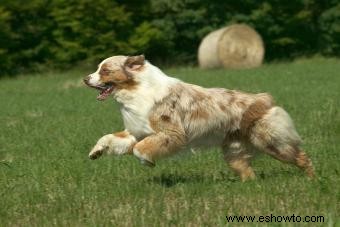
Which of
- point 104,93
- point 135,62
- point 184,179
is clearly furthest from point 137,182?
point 135,62

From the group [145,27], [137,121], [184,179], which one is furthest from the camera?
[145,27]

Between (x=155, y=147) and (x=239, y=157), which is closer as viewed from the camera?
(x=155, y=147)

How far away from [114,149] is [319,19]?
29.7 m

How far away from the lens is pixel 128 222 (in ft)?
19.5

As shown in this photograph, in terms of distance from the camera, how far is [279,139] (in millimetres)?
8008

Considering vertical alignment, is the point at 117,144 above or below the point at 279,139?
above

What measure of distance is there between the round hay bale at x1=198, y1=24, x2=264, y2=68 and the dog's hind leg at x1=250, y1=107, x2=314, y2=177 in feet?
70.0

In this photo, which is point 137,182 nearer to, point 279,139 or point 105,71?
point 105,71

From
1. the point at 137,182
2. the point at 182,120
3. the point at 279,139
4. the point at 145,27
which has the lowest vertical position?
the point at 145,27

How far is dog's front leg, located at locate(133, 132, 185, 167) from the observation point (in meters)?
7.50

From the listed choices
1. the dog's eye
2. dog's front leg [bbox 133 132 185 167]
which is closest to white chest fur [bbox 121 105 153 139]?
dog's front leg [bbox 133 132 185 167]

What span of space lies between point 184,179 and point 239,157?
660 mm

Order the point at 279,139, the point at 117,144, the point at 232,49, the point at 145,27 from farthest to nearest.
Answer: the point at 145,27
the point at 232,49
the point at 279,139
the point at 117,144

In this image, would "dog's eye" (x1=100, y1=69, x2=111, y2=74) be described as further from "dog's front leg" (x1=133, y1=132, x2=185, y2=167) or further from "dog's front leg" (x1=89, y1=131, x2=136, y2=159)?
"dog's front leg" (x1=133, y1=132, x2=185, y2=167)
